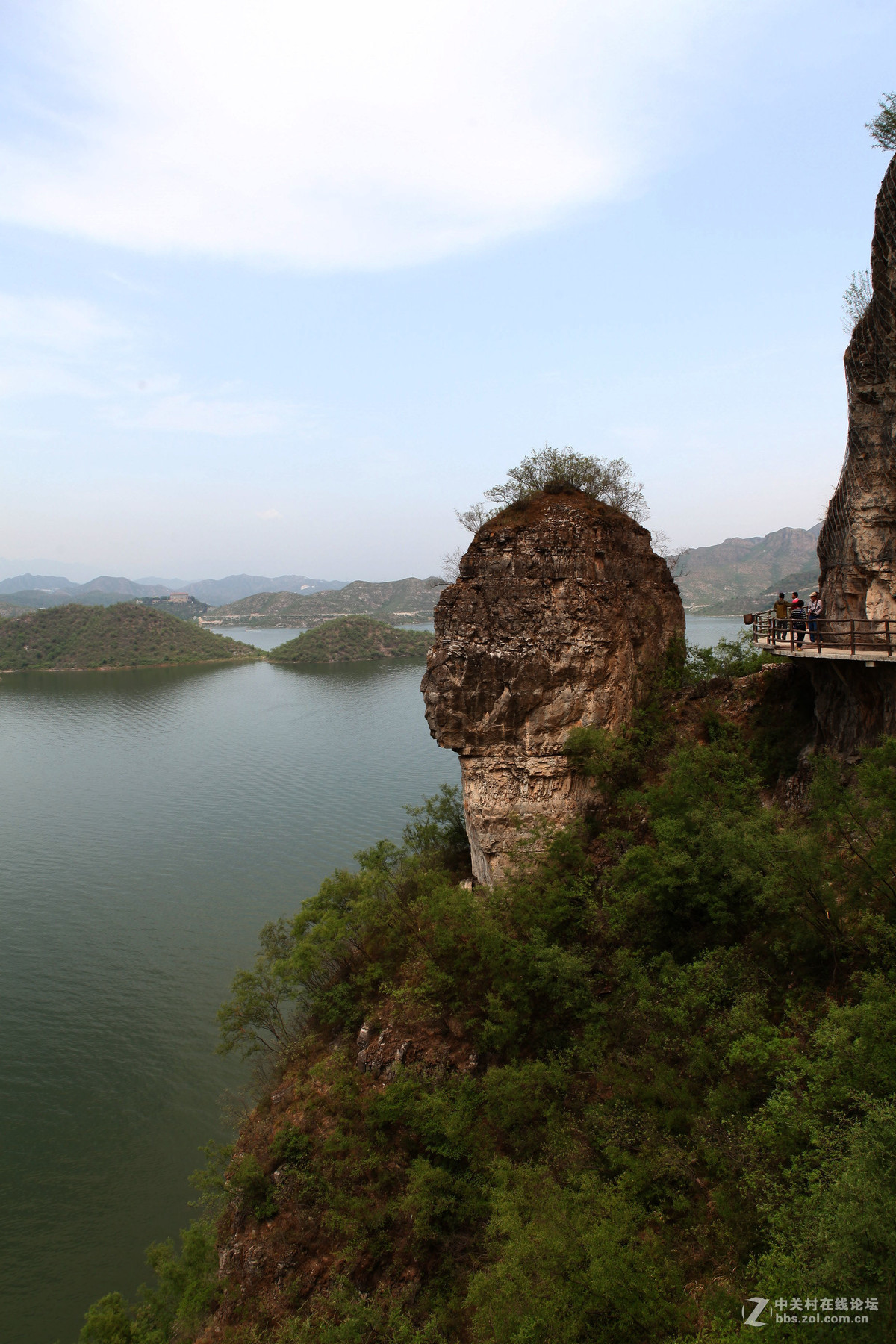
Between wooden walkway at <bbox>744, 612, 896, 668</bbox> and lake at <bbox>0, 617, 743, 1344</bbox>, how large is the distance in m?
19.3

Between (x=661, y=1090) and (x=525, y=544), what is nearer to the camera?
(x=661, y=1090)

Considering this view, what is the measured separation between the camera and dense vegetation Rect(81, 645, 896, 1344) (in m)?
7.36

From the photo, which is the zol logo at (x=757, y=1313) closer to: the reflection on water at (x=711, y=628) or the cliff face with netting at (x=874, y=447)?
the cliff face with netting at (x=874, y=447)

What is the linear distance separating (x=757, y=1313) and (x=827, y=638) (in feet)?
37.4

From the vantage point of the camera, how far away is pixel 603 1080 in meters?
11.3

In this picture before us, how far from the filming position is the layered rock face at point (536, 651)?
1752 cm

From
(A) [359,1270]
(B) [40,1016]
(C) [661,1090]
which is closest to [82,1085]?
(B) [40,1016]

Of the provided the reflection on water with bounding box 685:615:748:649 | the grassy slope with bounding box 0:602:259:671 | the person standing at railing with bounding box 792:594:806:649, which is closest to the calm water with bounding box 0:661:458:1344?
the person standing at railing with bounding box 792:594:806:649

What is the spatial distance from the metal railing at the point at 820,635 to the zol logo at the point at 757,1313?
9276 mm

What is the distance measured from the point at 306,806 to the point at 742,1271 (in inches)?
1442

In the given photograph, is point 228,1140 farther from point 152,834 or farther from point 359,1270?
point 152,834

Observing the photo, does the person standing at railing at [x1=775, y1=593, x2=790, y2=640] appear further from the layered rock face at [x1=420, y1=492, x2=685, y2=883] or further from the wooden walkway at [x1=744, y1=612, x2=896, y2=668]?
the layered rock face at [x1=420, y1=492, x2=685, y2=883]

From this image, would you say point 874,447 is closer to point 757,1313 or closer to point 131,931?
point 757,1313

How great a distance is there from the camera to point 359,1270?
40.9ft
